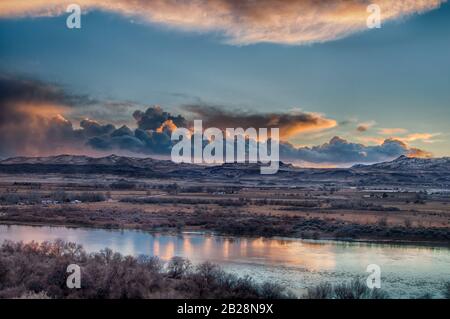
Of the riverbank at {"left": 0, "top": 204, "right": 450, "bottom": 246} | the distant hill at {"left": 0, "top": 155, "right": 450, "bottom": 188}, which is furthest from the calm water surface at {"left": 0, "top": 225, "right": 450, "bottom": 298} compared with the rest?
the distant hill at {"left": 0, "top": 155, "right": 450, "bottom": 188}

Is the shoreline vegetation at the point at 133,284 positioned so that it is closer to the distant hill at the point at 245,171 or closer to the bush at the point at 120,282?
the bush at the point at 120,282

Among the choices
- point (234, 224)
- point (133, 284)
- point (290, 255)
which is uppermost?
point (234, 224)

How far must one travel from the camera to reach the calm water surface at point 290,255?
16.5 metres

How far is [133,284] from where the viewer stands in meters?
12.7

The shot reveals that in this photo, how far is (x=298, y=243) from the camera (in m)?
25.0

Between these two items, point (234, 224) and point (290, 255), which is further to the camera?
point (234, 224)

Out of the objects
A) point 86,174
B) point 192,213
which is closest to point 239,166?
point 86,174

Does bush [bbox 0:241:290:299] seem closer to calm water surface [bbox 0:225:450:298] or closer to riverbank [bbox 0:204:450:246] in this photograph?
calm water surface [bbox 0:225:450:298]

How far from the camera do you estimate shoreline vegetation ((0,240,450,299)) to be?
492 inches

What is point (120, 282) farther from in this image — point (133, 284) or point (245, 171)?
point (245, 171)

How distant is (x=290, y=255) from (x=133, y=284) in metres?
9.94

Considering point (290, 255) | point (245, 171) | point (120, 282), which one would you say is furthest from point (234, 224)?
point (245, 171)
